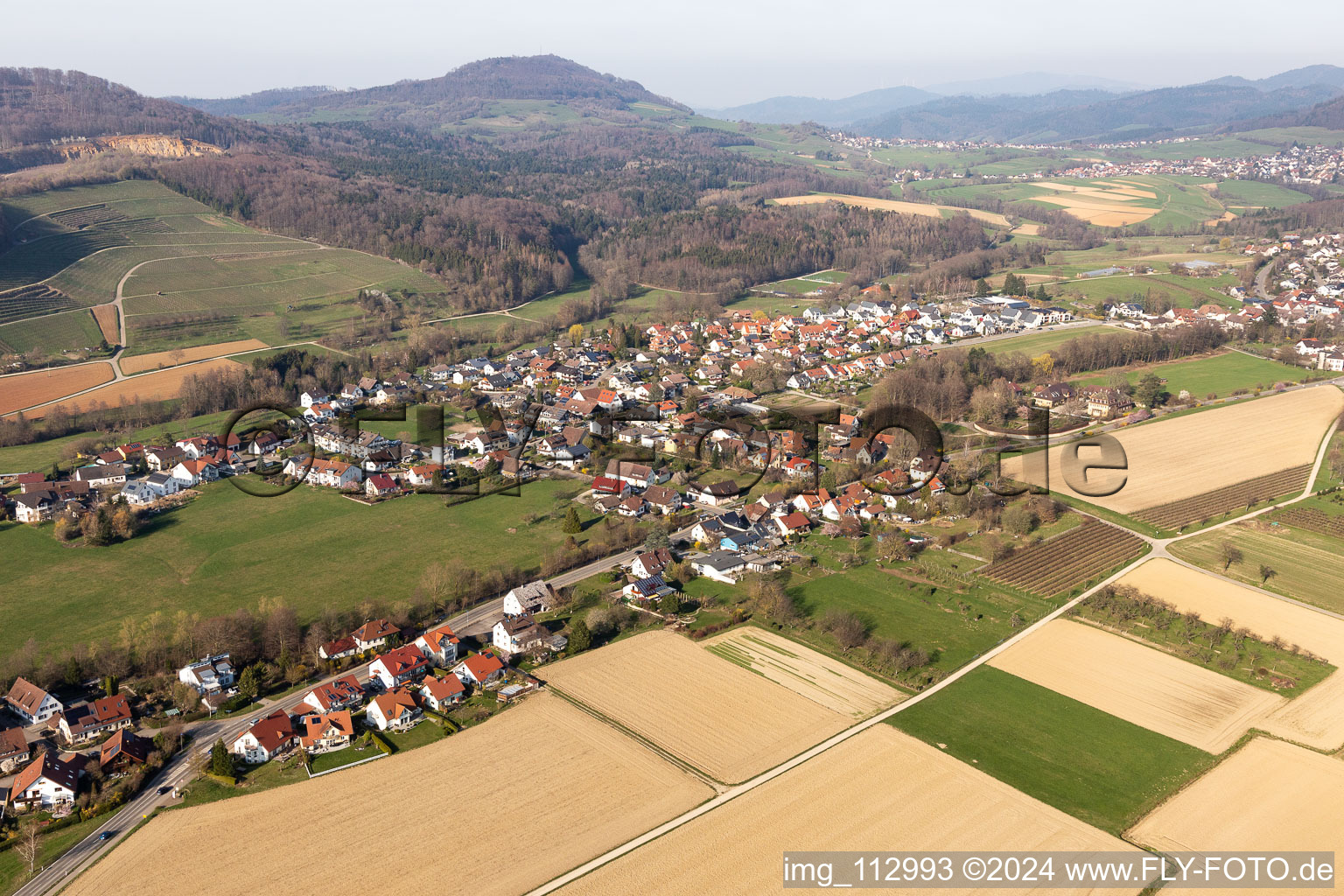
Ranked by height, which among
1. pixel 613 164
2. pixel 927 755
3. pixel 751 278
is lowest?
pixel 927 755

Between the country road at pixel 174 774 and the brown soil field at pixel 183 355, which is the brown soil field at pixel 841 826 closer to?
the country road at pixel 174 774

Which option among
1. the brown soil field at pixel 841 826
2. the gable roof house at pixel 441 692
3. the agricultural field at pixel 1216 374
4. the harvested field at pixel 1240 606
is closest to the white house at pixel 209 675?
the gable roof house at pixel 441 692

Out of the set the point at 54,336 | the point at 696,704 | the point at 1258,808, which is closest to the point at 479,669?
the point at 696,704

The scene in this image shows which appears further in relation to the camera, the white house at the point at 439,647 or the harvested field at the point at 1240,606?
the harvested field at the point at 1240,606

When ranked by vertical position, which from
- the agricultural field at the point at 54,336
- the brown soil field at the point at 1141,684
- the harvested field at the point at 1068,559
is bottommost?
the brown soil field at the point at 1141,684

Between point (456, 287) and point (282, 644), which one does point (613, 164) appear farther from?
point (282, 644)

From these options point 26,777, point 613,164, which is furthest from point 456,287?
point 613,164

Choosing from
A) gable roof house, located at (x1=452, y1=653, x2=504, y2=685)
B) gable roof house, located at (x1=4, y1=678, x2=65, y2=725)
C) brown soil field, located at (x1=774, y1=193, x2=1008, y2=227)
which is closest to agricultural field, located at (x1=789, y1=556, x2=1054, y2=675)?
gable roof house, located at (x1=452, y1=653, x2=504, y2=685)
